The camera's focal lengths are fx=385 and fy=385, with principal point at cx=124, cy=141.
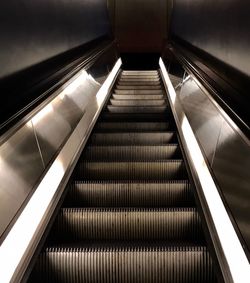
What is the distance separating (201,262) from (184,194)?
82 centimetres

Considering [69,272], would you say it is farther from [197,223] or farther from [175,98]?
[175,98]

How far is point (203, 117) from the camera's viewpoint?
3.26 metres

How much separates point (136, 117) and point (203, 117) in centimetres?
177

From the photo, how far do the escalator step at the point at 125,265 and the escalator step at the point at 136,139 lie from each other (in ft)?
6.54

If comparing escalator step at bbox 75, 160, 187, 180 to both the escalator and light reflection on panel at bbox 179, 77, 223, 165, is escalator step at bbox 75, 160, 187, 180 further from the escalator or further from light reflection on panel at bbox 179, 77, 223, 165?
light reflection on panel at bbox 179, 77, 223, 165

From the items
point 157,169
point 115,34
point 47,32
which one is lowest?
point 157,169

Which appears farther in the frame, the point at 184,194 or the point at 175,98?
the point at 175,98

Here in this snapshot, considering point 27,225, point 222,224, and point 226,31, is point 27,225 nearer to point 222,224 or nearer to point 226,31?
point 222,224

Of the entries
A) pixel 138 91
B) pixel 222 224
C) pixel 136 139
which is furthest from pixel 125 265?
pixel 138 91

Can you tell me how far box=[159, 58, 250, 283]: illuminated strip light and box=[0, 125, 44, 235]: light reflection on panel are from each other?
1.06 m

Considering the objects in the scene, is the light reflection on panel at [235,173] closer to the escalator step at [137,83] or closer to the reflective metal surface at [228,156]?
the reflective metal surface at [228,156]

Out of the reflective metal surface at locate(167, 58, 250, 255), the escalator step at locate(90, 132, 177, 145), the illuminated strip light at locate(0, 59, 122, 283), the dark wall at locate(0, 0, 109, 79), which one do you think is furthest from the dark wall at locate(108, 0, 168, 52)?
the illuminated strip light at locate(0, 59, 122, 283)

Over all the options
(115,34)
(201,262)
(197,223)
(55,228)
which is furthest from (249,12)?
(115,34)

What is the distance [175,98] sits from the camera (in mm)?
4633
